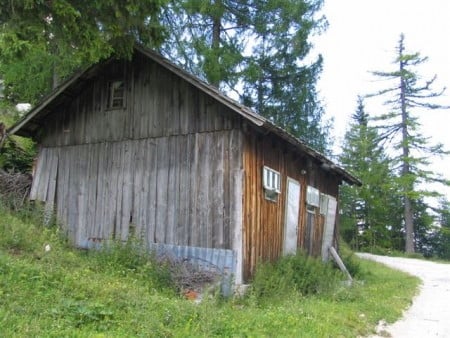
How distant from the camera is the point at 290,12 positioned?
696 inches

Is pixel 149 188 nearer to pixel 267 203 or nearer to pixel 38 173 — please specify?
pixel 267 203

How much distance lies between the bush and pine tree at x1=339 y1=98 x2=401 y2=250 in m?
28.1

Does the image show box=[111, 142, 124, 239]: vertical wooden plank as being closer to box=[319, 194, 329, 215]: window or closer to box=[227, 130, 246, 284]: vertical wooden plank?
box=[227, 130, 246, 284]: vertical wooden plank

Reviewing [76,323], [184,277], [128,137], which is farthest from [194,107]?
[76,323]

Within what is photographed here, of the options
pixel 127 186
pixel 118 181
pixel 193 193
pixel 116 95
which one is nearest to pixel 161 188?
pixel 193 193

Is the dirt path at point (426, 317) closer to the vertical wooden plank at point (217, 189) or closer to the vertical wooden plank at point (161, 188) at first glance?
the vertical wooden plank at point (217, 189)

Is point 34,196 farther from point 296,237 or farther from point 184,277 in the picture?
point 296,237

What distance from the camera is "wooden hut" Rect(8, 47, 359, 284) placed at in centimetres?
1058

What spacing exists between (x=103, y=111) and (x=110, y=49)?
3.49m

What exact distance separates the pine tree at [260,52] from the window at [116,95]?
531cm

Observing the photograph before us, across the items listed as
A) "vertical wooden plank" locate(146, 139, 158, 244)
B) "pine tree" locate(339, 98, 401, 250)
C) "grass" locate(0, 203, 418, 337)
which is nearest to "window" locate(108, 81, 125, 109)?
"vertical wooden plank" locate(146, 139, 158, 244)

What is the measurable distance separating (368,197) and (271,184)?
31.7m

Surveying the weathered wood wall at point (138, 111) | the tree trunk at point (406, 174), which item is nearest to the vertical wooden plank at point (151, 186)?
the weathered wood wall at point (138, 111)

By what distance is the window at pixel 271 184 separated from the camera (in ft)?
37.4
